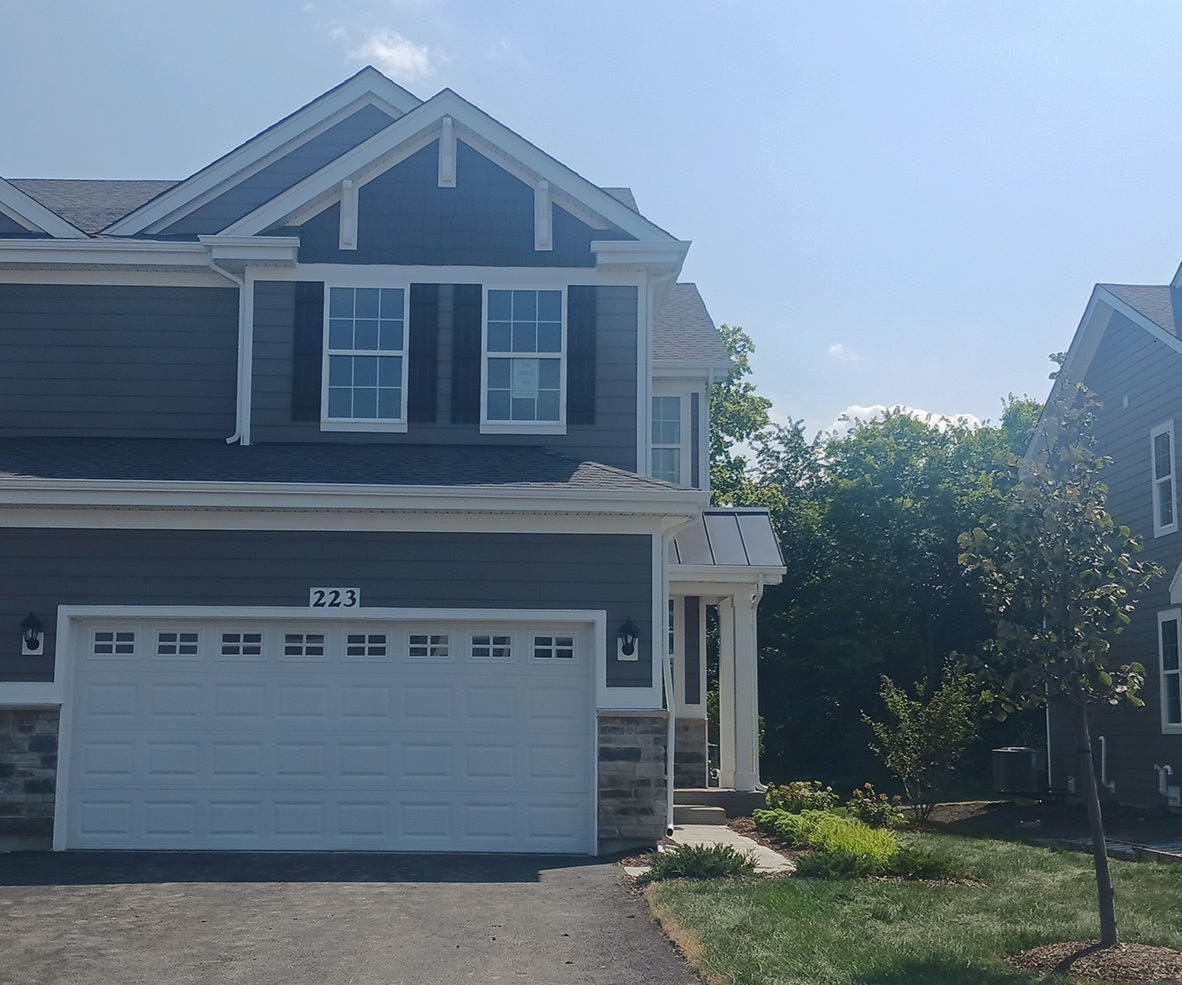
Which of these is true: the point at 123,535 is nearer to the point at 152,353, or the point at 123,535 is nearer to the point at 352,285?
the point at 152,353

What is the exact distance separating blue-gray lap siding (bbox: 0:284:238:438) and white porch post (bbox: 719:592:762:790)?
6.54 meters

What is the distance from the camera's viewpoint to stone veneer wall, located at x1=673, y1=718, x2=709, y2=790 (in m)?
17.1

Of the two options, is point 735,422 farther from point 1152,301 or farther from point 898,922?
point 898,922

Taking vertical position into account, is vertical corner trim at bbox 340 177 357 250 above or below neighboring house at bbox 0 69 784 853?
above

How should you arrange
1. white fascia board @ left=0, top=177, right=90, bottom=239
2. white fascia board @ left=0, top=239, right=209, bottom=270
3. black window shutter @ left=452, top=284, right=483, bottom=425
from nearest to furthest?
black window shutter @ left=452, top=284, right=483, bottom=425, white fascia board @ left=0, top=239, right=209, bottom=270, white fascia board @ left=0, top=177, right=90, bottom=239

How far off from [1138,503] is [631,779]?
10.2 m

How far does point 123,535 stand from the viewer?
12648 millimetres

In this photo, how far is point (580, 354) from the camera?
568 inches

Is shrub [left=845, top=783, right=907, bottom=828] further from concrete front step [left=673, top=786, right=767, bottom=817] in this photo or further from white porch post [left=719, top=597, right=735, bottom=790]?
white porch post [left=719, top=597, right=735, bottom=790]

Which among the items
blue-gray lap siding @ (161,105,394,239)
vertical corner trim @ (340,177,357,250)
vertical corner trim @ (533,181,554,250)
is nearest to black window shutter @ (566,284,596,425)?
vertical corner trim @ (533,181,554,250)

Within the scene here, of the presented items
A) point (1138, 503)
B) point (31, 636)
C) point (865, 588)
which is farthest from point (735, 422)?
point (31, 636)

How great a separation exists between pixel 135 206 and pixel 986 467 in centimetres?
2354

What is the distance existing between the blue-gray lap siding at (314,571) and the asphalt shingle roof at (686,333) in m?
4.85

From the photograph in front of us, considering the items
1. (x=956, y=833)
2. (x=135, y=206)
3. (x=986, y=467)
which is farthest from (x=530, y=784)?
(x=986, y=467)
